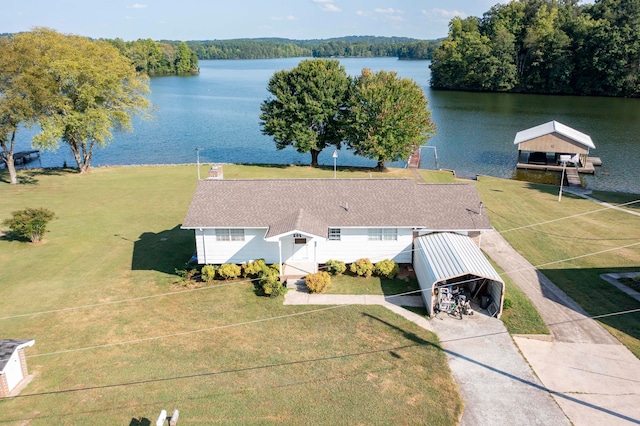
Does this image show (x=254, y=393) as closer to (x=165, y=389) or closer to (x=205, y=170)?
(x=165, y=389)

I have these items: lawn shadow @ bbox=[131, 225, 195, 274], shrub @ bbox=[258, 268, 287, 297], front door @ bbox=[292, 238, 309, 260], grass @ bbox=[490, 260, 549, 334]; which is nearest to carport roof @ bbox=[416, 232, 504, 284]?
grass @ bbox=[490, 260, 549, 334]

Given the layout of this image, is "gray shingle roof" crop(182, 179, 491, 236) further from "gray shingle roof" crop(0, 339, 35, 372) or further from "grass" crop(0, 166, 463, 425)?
"gray shingle roof" crop(0, 339, 35, 372)

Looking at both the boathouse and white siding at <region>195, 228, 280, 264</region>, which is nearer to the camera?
white siding at <region>195, 228, 280, 264</region>

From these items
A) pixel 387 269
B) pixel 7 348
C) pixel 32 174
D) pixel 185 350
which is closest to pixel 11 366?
pixel 7 348

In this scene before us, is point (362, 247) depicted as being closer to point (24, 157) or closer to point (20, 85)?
point (20, 85)

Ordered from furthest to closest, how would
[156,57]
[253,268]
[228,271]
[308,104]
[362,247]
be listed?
[156,57]
[308,104]
[362,247]
[253,268]
[228,271]

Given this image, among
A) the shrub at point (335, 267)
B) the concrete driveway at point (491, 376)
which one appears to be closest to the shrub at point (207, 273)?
the shrub at point (335, 267)
